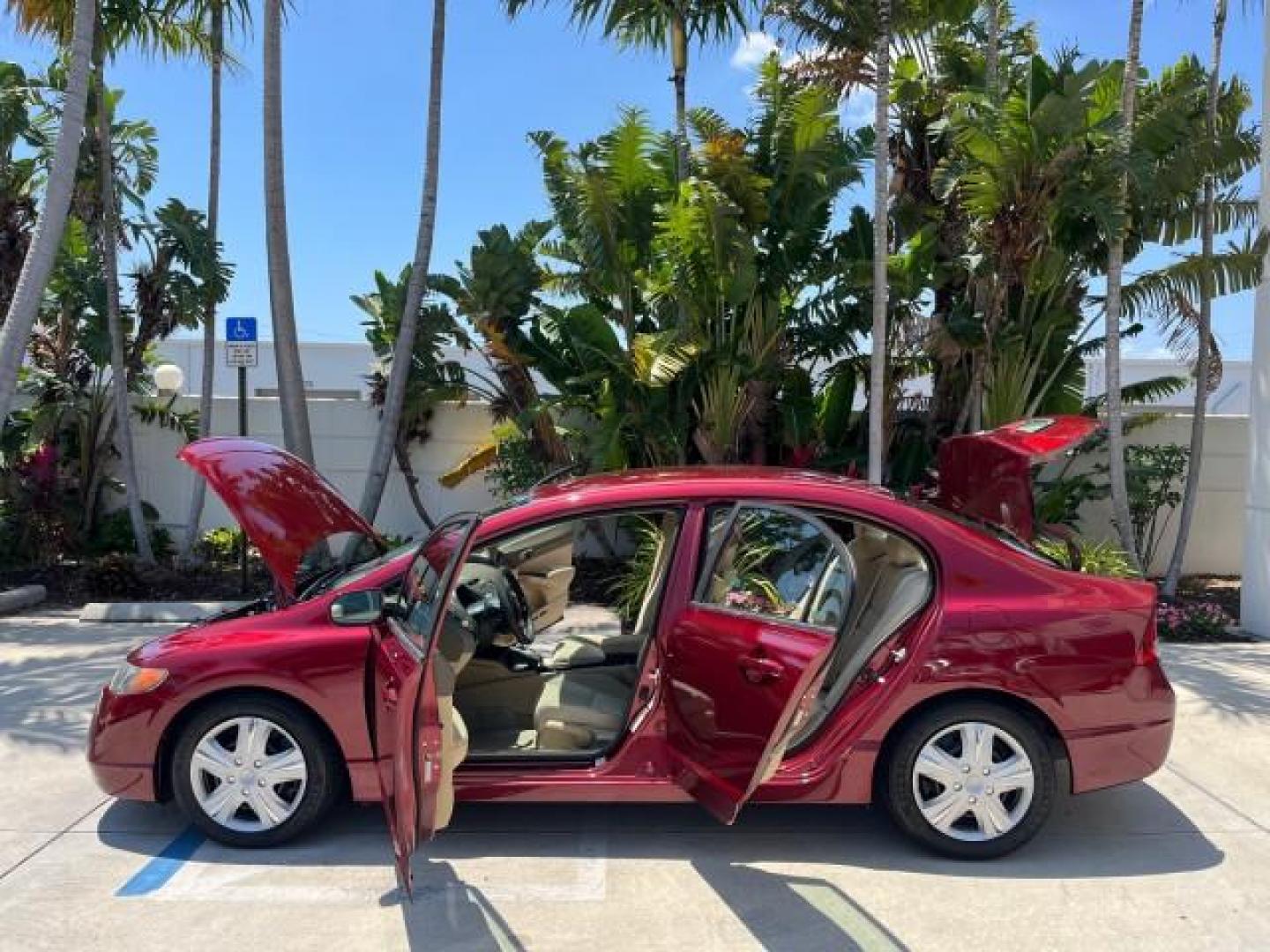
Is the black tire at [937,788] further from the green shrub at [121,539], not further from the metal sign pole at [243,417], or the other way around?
the green shrub at [121,539]

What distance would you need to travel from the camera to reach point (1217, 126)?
33.1 ft

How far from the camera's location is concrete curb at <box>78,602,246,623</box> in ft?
31.1

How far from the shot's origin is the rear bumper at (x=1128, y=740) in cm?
410

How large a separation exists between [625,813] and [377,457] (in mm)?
7058

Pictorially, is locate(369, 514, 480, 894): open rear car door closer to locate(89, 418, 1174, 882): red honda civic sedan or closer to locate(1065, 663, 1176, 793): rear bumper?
locate(89, 418, 1174, 882): red honda civic sedan

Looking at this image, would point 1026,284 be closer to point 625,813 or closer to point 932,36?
point 932,36

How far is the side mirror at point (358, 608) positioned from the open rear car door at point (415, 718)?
4.5 inches

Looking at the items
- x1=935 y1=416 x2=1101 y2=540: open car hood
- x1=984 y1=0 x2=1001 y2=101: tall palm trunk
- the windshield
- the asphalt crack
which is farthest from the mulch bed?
x1=984 y1=0 x2=1001 y2=101: tall palm trunk

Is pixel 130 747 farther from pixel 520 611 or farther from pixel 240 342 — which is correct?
pixel 240 342

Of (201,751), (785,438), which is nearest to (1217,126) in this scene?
(785,438)

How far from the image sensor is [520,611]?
536 cm

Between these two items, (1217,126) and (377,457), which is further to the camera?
(377,457)

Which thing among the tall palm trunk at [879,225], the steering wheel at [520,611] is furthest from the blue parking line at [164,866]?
the tall palm trunk at [879,225]

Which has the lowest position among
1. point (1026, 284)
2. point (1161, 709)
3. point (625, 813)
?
point (625, 813)
